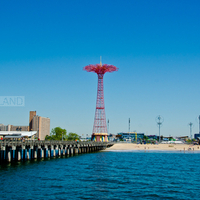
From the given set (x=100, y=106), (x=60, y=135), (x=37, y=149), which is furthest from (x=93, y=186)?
(x=60, y=135)

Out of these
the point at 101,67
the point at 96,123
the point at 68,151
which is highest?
the point at 101,67

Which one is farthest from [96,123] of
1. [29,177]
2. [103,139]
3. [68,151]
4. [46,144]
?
[29,177]

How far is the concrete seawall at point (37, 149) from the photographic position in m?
54.2

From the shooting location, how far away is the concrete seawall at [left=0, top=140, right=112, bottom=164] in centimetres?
5417

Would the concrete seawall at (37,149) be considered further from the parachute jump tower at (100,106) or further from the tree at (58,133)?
the tree at (58,133)

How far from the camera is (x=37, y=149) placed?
65.8m

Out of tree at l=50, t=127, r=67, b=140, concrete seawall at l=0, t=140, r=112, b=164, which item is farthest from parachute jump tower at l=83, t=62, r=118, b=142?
tree at l=50, t=127, r=67, b=140

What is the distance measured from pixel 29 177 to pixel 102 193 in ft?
42.7

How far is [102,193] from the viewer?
27688 mm

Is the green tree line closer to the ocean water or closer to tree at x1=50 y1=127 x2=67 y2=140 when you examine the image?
tree at x1=50 y1=127 x2=67 y2=140

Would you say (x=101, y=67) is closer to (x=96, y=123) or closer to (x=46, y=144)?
(x=96, y=123)

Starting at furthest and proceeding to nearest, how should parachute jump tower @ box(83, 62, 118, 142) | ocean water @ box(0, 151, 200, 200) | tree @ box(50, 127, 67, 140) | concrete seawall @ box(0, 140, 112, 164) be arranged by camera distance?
tree @ box(50, 127, 67, 140), parachute jump tower @ box(83, 62, 118, 142), concrete seawall @ box(0, 140, 112, 164), ocean water @ box(0, 151, 200, 200)

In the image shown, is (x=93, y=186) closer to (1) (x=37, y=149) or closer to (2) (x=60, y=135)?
(1) (x=37, y=149)

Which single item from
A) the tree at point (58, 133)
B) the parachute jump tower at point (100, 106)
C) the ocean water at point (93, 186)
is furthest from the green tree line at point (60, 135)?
the ocean water at point (93, 186)
